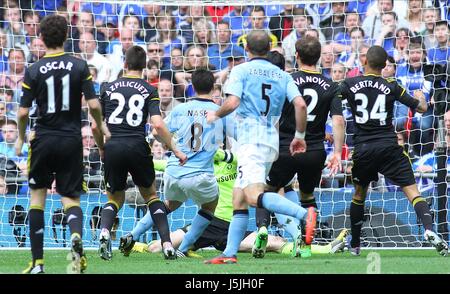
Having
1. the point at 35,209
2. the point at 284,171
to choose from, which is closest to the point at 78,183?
the point at 35,209

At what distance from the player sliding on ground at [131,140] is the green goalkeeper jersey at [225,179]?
1.41 meters

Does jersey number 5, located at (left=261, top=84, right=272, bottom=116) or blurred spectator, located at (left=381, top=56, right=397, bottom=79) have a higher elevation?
blurred spectator, located at (left=381, top=56, right=397, bottom=79)

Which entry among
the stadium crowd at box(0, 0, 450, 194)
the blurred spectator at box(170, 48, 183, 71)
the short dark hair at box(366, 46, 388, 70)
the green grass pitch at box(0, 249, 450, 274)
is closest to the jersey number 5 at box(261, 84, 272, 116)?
the green grass pitch at box(0, 249, 450, 274)

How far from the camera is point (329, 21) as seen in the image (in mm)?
14141

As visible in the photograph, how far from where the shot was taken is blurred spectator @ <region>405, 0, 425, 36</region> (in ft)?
44.4

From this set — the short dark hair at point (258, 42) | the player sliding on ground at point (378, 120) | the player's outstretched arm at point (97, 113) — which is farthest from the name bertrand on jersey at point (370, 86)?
the player's outstretched arm at point (97, 113)

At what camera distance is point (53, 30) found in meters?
7.56

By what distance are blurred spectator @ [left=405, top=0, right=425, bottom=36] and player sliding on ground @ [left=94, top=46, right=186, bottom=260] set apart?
5.42m

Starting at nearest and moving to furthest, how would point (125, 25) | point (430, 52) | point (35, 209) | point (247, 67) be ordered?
1. point (35, 209)
2. point (247, 67)
3. point (430, 52)
4. point (125, 25)

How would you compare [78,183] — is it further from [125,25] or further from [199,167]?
[125,25]

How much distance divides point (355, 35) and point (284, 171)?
A: 14.9 ft

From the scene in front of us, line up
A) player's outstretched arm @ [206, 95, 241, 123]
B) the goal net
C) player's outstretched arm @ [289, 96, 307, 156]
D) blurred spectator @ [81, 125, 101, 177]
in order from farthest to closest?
1. blurred spectator @ [81, 125, 101, 177]
2. the goal net
3. player's outstretched arm @ [289, 96, 307, 156]
4. player's outstretched arm @ [206, 95, 241, 123]

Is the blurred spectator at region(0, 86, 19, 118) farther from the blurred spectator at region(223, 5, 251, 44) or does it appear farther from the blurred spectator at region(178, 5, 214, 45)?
the blurred spectator at region(223, 5, 251, 44)

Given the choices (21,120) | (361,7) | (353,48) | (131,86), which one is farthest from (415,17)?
(21,120)
